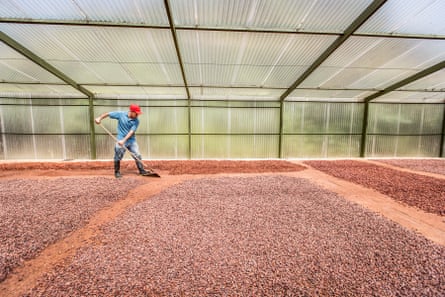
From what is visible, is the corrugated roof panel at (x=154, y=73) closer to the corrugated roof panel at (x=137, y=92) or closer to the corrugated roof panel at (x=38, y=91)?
the corrugated roof panel at (x=137, y=92)

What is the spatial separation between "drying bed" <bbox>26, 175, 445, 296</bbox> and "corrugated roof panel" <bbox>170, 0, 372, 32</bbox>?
4131 mm

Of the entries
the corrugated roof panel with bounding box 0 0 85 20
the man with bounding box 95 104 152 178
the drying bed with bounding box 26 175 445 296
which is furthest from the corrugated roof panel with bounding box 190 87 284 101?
the drying bed with bounding box 26 175 445 296

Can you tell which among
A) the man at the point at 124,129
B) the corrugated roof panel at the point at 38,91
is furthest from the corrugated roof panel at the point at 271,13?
the corrugated roof panel at the point at 38,91

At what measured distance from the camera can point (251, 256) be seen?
1.50 metres

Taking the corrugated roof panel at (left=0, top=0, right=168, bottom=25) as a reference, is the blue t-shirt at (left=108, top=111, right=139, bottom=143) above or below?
below

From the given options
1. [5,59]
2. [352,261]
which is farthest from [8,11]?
[352,261]

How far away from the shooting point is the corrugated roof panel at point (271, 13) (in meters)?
3.74

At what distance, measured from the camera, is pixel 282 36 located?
458 centimetres

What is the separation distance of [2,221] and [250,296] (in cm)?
295

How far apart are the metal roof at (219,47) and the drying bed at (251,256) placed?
4.18 meters

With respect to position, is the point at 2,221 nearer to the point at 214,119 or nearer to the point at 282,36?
the point at 282,36

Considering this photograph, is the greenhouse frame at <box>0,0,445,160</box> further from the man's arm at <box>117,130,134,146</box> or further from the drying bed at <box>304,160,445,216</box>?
the drying bed at <box>304,160,445,216</box>

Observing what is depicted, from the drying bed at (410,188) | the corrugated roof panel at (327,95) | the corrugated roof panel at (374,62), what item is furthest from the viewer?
the corrugated roof panel at (327,95)

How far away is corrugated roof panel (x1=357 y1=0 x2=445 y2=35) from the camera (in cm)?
375
